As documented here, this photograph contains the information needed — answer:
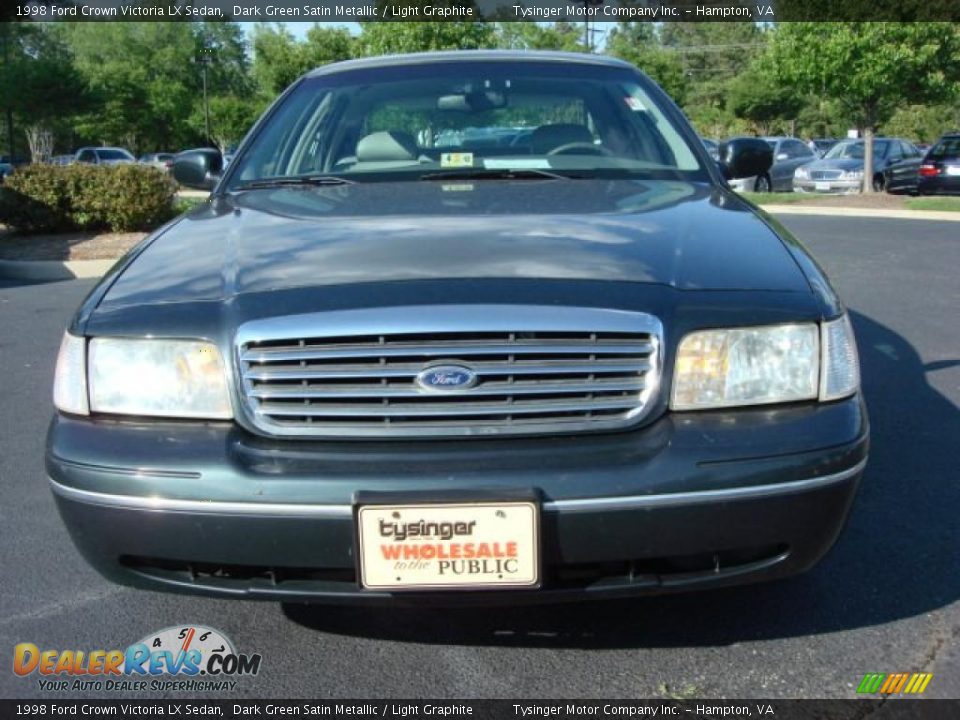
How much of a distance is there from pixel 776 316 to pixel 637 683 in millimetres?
945

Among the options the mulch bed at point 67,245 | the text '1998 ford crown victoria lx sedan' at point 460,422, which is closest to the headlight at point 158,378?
the text '1998 ford crown victoria lx sedan' at point 460,422

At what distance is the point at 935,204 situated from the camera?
53.9 ft

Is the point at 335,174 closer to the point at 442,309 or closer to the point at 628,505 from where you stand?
the point at 442,309

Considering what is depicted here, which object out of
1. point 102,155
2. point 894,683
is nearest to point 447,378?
point 894,683

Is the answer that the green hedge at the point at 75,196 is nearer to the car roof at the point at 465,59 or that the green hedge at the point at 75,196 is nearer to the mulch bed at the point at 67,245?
the mulch bed at the point at 67,245

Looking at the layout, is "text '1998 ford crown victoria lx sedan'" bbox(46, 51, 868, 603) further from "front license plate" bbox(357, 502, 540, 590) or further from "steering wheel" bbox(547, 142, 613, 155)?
"steering wheel" bbox(547, 142, 613, 155)

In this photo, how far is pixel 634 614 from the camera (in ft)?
9.16

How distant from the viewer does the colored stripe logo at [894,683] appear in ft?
8.02

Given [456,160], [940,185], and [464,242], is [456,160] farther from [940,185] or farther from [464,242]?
[940,185]

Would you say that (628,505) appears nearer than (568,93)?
Yes

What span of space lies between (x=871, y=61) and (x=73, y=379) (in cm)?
1846

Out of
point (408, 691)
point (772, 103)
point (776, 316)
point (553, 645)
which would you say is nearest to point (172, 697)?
point (408, 691)

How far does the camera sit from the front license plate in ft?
6.91

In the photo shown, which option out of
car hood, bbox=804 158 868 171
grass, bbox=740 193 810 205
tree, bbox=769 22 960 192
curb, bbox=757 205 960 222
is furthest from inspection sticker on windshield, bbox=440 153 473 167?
car hood, bbox=804 158 868 171
